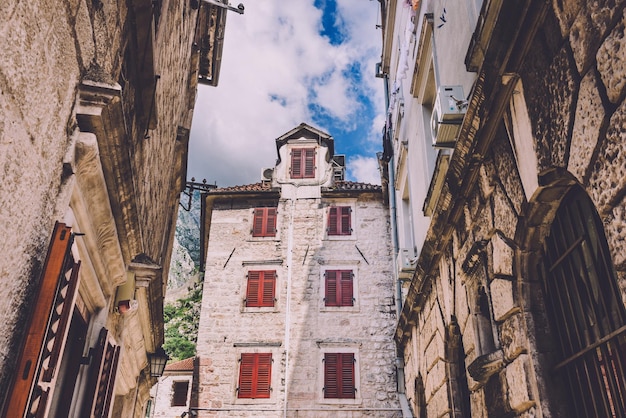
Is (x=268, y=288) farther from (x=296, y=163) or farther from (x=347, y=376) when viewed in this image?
(x=296, y=163)

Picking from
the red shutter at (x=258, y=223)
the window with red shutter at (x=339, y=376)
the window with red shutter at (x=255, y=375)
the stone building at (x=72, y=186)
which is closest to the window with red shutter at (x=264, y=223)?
the red shutter at (x=258, y=223)

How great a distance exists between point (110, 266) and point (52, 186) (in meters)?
2.16

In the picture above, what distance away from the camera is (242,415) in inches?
602

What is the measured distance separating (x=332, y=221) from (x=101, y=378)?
1357 cm

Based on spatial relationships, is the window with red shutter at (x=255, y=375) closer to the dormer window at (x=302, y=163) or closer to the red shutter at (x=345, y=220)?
the red shutter at (x=345, y=220)

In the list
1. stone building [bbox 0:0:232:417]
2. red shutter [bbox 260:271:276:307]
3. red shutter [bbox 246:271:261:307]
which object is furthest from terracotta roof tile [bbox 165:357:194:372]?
stone building [bbox 0:0:232:417]

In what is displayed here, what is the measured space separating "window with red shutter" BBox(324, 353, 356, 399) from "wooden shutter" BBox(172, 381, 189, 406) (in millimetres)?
7988

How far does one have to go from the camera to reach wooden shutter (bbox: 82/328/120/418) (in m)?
4.81

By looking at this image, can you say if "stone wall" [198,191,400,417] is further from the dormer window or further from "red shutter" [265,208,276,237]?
the dormer window

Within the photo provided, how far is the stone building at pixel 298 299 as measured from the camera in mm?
15539

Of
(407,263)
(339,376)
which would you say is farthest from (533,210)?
(339,376)

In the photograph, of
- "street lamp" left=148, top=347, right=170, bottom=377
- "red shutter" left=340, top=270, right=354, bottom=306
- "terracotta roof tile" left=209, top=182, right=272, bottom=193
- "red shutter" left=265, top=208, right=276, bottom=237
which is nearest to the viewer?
"street lamp" left=148, top=347, right=170, bottom=377

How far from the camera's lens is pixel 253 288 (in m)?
17.2

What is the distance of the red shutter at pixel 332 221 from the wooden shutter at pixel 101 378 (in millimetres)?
12854
